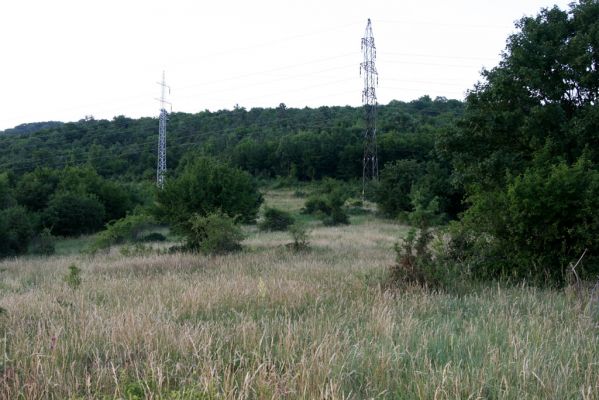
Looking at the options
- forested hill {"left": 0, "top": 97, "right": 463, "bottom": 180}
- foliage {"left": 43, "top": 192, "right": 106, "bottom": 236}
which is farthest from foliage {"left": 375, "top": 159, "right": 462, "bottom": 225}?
foliage {"left": 43, "top": 192, "right": 106, "bottom": 236}

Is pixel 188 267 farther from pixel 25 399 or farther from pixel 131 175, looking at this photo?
pixel 131 175

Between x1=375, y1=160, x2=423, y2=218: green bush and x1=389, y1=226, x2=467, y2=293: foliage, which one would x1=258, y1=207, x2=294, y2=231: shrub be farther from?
x1=389, y1=226, x2=467, y2=293: foliage

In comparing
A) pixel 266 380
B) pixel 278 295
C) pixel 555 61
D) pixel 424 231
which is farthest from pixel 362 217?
pixel 266 380

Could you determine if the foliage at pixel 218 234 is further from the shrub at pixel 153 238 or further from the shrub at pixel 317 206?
the shrub at pixel 317 206

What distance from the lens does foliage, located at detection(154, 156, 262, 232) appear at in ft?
67.8

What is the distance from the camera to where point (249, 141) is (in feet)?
252

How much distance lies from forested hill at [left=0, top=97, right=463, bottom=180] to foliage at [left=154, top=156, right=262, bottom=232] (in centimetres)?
4093

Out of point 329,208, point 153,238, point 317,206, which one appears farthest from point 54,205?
point 329,208

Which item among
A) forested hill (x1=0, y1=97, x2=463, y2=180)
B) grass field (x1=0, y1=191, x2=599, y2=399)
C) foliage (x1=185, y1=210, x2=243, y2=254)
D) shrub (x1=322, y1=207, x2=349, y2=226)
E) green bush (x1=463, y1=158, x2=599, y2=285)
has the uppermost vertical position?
forested hill (x1=0, y1=97, x2=463, y2=180)

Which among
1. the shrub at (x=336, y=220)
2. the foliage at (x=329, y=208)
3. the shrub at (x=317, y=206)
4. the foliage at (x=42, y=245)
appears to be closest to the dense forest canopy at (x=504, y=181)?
the foliage at (x=42, y=245)

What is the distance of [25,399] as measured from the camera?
140 inches

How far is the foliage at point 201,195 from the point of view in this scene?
20.7 m

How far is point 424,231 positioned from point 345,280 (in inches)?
69.6

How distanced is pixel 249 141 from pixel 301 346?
7330 cm
